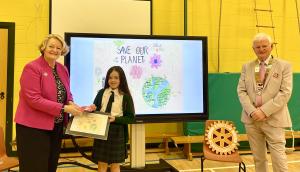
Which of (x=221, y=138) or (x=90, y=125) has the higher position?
(x=90, y=125)

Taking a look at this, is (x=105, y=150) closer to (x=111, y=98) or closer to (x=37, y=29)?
(x=111, y=98)

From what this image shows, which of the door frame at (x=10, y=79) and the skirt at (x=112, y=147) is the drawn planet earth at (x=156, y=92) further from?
the door frame at (x=10, y=79)

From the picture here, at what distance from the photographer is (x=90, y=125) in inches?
106

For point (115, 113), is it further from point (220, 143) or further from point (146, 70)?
point (220, 143)

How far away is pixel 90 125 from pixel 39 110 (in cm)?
47

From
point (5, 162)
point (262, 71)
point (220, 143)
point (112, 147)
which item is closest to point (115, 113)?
point (112, 147)

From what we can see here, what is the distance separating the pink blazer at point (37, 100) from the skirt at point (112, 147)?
0.64 meters

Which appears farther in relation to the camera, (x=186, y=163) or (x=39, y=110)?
(x=186, y=163)

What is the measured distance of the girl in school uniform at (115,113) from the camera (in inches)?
115

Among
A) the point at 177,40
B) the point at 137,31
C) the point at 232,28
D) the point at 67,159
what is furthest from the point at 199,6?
the point at 67,159

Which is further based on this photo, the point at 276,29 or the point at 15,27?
the point at 276,29

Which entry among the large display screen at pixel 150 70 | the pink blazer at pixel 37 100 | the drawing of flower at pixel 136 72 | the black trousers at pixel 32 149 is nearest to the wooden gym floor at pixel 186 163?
the large display screen at pixel 150 70

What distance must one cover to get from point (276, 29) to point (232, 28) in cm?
79

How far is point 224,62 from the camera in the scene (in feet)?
17.6
